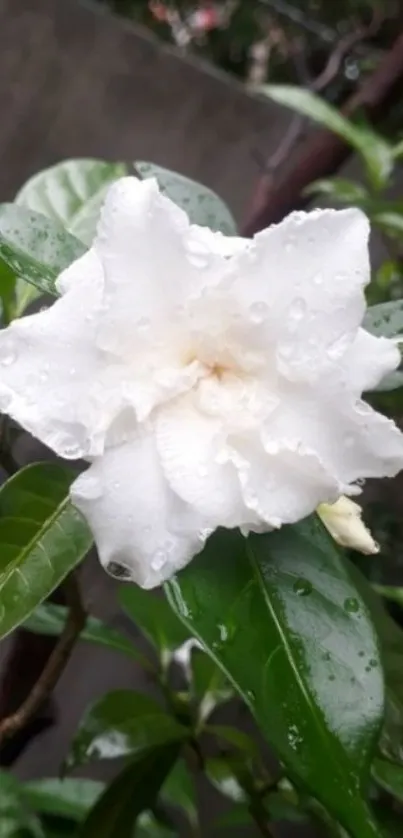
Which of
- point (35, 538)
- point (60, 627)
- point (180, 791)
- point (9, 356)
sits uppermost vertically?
point (9, 356)

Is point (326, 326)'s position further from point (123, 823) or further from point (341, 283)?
point (123, 823)

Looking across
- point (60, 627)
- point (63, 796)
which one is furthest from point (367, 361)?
point (63, 796)

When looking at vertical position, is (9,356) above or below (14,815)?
above

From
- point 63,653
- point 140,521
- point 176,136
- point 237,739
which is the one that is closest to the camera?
point 140,521

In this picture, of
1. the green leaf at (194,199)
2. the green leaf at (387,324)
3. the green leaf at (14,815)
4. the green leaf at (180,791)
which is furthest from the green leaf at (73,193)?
the green leaf at (180,791)

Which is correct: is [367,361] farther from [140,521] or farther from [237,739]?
[237,739]

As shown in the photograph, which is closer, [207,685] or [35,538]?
[35,538]
